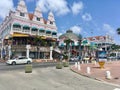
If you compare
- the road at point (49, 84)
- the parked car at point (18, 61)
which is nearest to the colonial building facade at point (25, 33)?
the parked car at point (18, 61)

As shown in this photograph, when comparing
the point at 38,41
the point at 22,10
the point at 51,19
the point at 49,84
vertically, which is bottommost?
the point at 49,84

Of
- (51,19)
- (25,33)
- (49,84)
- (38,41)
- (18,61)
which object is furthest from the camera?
(51,19)

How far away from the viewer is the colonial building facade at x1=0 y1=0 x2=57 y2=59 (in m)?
58.6

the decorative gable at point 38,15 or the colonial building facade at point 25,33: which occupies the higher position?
the decorative gable at point 38,15

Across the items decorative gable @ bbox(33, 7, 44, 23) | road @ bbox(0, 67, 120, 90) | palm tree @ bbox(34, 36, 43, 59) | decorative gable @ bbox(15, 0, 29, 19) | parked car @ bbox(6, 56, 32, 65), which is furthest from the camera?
decorative gable @ bbox(33, 7, 44, 23)

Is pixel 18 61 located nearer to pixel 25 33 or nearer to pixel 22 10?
pixel 25 33

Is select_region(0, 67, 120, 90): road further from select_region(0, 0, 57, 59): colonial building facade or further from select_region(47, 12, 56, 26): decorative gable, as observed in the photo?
select_region(47, 12, 56, 26): decorative gable

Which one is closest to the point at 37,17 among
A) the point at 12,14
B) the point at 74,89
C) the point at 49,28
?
the point at 49,28

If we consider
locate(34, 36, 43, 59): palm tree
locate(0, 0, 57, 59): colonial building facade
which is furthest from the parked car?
locate(34, 36, 43, 59): palm tree

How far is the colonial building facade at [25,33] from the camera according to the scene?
58.6m

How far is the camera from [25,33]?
61625 millimetres

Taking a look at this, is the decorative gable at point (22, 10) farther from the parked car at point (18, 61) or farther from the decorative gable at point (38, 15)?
the parked car at point (18, 61)

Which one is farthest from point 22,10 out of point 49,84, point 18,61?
point 49,84

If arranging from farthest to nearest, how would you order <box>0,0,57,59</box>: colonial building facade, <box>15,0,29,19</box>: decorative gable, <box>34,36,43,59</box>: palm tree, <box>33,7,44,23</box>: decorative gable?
<box>33,7,44,23</box>: decorative gable → <box>15,0,29,19</box>: decorative gable → <box>34,36,43,59</box>: palm tree → <box>0,0,57,59</box>: colonial building facade
